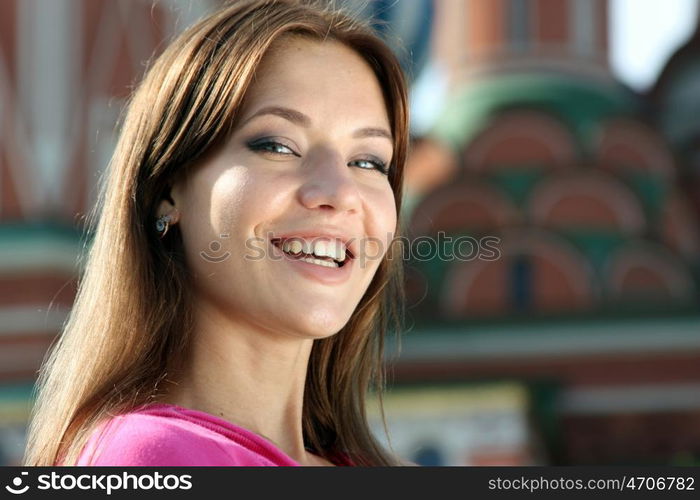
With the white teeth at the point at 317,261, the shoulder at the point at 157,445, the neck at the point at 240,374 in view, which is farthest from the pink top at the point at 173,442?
the white teeth at the point at 317,261

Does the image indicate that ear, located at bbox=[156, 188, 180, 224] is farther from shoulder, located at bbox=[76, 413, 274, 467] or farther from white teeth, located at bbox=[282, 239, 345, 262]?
shoulder, located at bbox=[76, 413, 274, 467]

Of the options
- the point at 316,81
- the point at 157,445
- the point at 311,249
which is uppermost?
the point at 316,81

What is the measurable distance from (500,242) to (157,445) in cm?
1519


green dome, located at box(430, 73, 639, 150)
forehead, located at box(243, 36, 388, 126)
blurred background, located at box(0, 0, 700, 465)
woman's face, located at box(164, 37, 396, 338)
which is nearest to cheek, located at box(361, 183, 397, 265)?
woman's face, located at box(164, 37, 396, 338)

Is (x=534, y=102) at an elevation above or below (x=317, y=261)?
above

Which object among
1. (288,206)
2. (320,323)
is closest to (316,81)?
(288,206)

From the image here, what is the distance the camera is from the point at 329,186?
1.99 meters

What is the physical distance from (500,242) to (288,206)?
1492 centimetres

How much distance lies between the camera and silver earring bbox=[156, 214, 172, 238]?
2.07 meters

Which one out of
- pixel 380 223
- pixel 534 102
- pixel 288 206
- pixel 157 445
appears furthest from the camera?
pixel 534 102

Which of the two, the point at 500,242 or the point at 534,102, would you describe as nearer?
the point at 500,242

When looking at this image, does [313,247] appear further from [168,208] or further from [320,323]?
[168,208]

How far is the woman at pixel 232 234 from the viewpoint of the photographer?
1970mm

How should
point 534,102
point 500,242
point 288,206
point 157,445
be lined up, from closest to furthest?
point 157,445 < point 288,206 < point 500,242 < point 534,102
